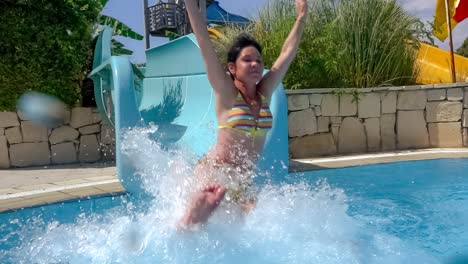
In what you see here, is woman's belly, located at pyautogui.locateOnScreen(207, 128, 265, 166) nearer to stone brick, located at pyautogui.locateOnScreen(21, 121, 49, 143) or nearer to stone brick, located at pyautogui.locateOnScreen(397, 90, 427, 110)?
stone brick, located at pyautogui.locateOnScreen(21, 121, 49, 143)

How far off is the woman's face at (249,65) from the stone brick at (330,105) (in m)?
4.61

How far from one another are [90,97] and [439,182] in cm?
567

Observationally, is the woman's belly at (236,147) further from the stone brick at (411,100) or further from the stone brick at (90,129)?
the stone brick at (411,100)

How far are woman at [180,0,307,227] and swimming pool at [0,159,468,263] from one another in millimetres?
145

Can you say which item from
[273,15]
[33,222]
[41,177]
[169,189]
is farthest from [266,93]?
[273,15]

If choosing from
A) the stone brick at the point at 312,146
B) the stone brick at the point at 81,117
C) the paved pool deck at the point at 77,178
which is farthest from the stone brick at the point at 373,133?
the stone brick at the point at 81,117

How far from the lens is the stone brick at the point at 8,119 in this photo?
6.65 m

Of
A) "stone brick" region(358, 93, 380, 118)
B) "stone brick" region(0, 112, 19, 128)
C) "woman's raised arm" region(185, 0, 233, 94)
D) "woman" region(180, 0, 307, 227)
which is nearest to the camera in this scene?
"woman's raised arm" region(185, 0, 233, 94)

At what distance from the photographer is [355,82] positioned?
7340 mm

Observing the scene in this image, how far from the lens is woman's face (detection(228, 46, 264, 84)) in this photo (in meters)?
→ 2.51

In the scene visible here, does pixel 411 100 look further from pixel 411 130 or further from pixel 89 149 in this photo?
pixel 89 149

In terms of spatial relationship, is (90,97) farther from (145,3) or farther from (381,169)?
(145,3)

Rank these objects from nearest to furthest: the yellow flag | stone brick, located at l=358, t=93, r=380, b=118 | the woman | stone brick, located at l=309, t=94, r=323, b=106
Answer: the woman, stone brick, located at l=309, t=94, r=323, b=106, stone brick, located at l=358, t=93, r=380, b=118, the yellow flag

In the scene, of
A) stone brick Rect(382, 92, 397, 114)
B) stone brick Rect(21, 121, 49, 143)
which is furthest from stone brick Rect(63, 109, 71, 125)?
stone brick Rect(382, 92, 397, 114)
